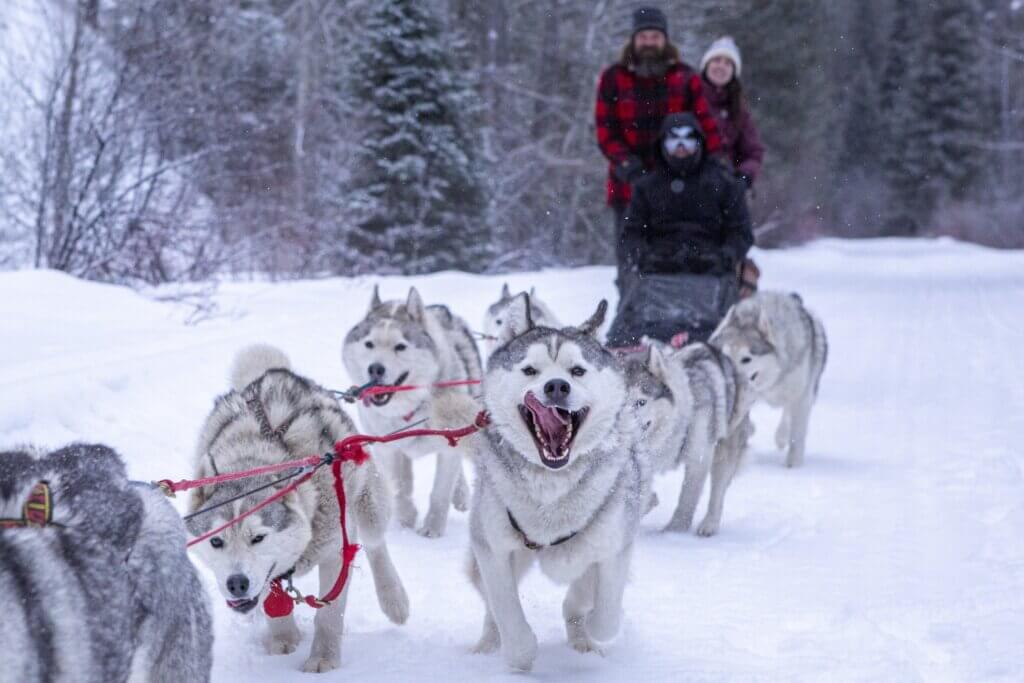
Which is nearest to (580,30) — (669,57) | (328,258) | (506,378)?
(328,258)

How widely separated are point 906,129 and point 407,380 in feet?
118

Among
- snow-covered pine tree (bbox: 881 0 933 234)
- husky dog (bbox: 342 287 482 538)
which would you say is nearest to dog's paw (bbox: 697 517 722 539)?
husky dog (bbox: 342 287 482 538)

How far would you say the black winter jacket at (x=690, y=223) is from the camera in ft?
18.4

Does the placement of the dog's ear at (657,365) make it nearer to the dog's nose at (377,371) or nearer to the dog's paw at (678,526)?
the dog's paw at (678,526)

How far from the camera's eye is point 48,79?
272 inches

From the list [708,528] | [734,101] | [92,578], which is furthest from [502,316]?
Answer: [92,578]

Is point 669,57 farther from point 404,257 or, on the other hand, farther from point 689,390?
point 404,257

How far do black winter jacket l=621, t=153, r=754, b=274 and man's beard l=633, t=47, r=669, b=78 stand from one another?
1039 mm

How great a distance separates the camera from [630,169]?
6.16 m

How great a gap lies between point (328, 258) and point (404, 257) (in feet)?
4.20

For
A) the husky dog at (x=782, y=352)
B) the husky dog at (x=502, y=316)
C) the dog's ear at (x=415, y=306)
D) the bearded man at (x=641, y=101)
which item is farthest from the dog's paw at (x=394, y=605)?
the bearded man at (x=641, y=101)

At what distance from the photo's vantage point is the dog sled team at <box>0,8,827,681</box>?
168cm

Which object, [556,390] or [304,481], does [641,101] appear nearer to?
[556,390]

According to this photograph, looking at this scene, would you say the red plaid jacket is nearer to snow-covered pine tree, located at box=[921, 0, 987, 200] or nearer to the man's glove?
the man's glove
